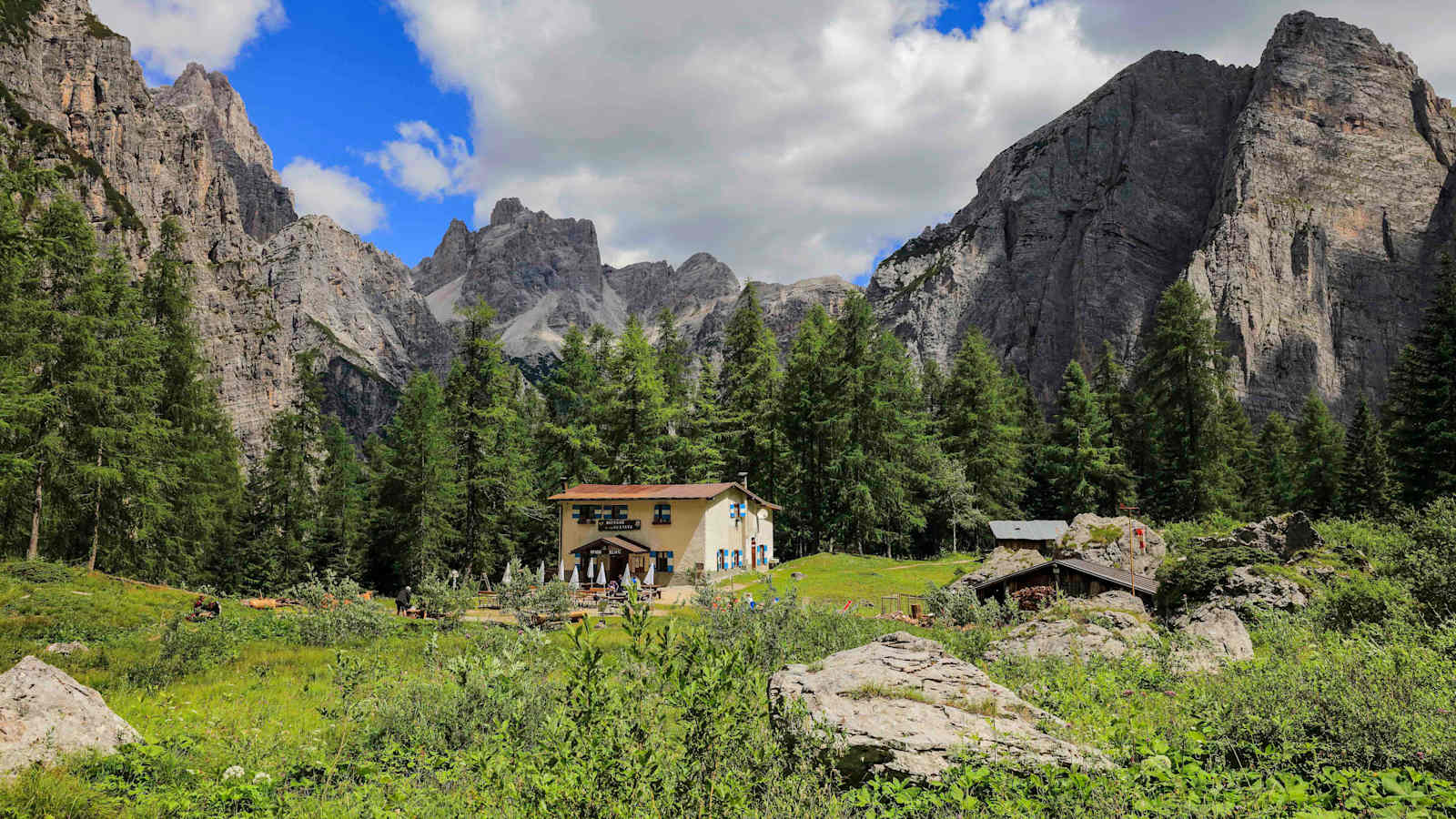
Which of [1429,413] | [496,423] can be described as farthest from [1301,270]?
[496,423]

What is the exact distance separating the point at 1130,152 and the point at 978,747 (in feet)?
450

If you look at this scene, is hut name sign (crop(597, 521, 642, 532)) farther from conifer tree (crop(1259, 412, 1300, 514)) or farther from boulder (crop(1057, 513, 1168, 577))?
conifer tree (crop(1259, 412, 1300, 514))

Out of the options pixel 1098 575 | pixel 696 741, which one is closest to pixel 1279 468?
pixel 1098 575

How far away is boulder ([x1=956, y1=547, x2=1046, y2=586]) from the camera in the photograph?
27.6 meters

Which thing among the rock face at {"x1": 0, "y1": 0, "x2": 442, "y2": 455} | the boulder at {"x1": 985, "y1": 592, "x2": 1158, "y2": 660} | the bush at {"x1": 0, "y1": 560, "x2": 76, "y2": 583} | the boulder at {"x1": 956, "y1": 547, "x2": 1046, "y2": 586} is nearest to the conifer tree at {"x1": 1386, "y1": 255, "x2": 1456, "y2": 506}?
the boulder at {"x1": 956, "y1": 547, "x2": 1046, "y2": 586}

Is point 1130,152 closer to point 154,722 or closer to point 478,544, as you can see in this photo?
point 478,544

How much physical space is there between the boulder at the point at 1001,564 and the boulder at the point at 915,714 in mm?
20280

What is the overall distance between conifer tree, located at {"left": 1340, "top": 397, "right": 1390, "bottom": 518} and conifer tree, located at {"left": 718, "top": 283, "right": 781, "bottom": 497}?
117ft

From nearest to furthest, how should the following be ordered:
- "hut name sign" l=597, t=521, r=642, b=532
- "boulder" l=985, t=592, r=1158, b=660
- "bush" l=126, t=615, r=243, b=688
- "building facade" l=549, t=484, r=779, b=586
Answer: "bush" l=126, t=615, r=243, b=688 < "boulder" l=985, t=592, r=1158, b=660 < "building facade" l=549, t=484, r=779, b=586 < "hut name sign" l=597, t=521, r=642, b=532

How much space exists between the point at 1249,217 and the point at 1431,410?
7276cm

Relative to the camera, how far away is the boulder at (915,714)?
5980 millimetres

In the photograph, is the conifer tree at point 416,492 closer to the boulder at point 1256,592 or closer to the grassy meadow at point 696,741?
the grassy meadow at point 696,741

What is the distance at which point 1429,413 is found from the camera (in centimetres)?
3734

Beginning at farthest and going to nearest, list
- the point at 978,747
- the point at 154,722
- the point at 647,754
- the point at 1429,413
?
the point at 1429,413
the point at 154,722
the point at 978,747
the point at 647,754
